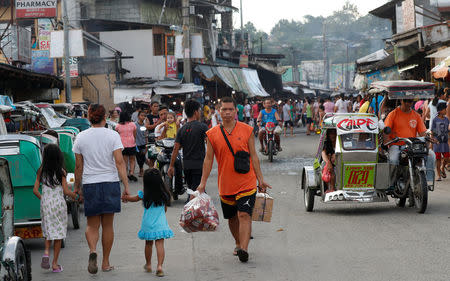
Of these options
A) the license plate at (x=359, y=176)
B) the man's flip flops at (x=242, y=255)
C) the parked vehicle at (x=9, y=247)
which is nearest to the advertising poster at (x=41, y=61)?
the license plate at (x=359, y=176)

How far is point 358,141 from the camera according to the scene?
11453 millimetres

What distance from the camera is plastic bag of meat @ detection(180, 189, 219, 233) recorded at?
311 inches

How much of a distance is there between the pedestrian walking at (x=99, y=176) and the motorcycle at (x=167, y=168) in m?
5.68

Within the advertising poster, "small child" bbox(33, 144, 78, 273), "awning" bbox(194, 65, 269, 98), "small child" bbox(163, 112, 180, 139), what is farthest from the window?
"small child" bbox(33, 144, 78, 273)

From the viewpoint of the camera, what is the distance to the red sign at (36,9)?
1059 inches

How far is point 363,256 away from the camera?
26.4 ft

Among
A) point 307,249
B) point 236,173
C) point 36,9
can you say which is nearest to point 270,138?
point 36,9

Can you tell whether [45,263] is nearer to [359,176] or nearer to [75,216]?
[75,216]

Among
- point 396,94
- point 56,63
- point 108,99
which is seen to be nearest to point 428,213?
point 396,94

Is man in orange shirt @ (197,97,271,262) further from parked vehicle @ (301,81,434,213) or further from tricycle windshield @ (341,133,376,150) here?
tricycle windshield @ (341,133,376,150)

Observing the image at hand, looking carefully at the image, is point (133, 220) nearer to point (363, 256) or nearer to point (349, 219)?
point (349, 219)

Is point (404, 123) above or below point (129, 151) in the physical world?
above

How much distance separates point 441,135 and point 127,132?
717 centimetres

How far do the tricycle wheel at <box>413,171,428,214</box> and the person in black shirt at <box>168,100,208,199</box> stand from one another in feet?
10.5
